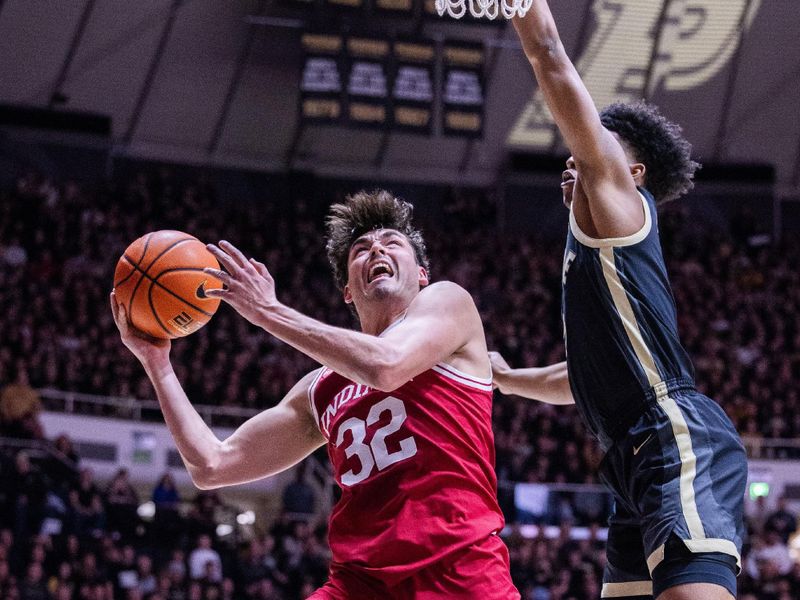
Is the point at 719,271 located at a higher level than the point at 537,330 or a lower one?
higher

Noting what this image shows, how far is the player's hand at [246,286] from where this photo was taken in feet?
11.8

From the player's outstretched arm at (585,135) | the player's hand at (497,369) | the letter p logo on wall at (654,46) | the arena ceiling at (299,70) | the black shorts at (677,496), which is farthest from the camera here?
the letter p logo on wall at (654,46)

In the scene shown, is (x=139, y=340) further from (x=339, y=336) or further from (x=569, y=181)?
(x=569, y=181)

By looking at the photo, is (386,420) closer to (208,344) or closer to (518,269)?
(208,344)

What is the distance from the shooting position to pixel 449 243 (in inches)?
962

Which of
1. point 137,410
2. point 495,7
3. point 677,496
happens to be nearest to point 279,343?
point 137,410

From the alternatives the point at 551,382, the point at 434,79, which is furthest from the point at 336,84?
the point at 551,382

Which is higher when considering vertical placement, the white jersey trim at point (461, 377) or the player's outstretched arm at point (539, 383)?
the white jersey trim at point (461, 377)

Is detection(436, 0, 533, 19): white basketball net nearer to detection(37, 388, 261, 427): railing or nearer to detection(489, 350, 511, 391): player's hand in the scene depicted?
detection(489, 350, 511, 391): player's hand

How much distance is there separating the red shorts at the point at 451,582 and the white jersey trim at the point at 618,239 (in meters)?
1.06

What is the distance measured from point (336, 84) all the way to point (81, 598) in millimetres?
11170

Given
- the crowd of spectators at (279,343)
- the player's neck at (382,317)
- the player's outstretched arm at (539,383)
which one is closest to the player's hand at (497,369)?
the player's outstretched arm at (539,383)

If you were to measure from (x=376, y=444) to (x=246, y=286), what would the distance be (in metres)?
0.72

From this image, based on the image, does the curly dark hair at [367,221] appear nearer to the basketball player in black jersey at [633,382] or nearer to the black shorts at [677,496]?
the basketball player in black jersey at [633,382]
